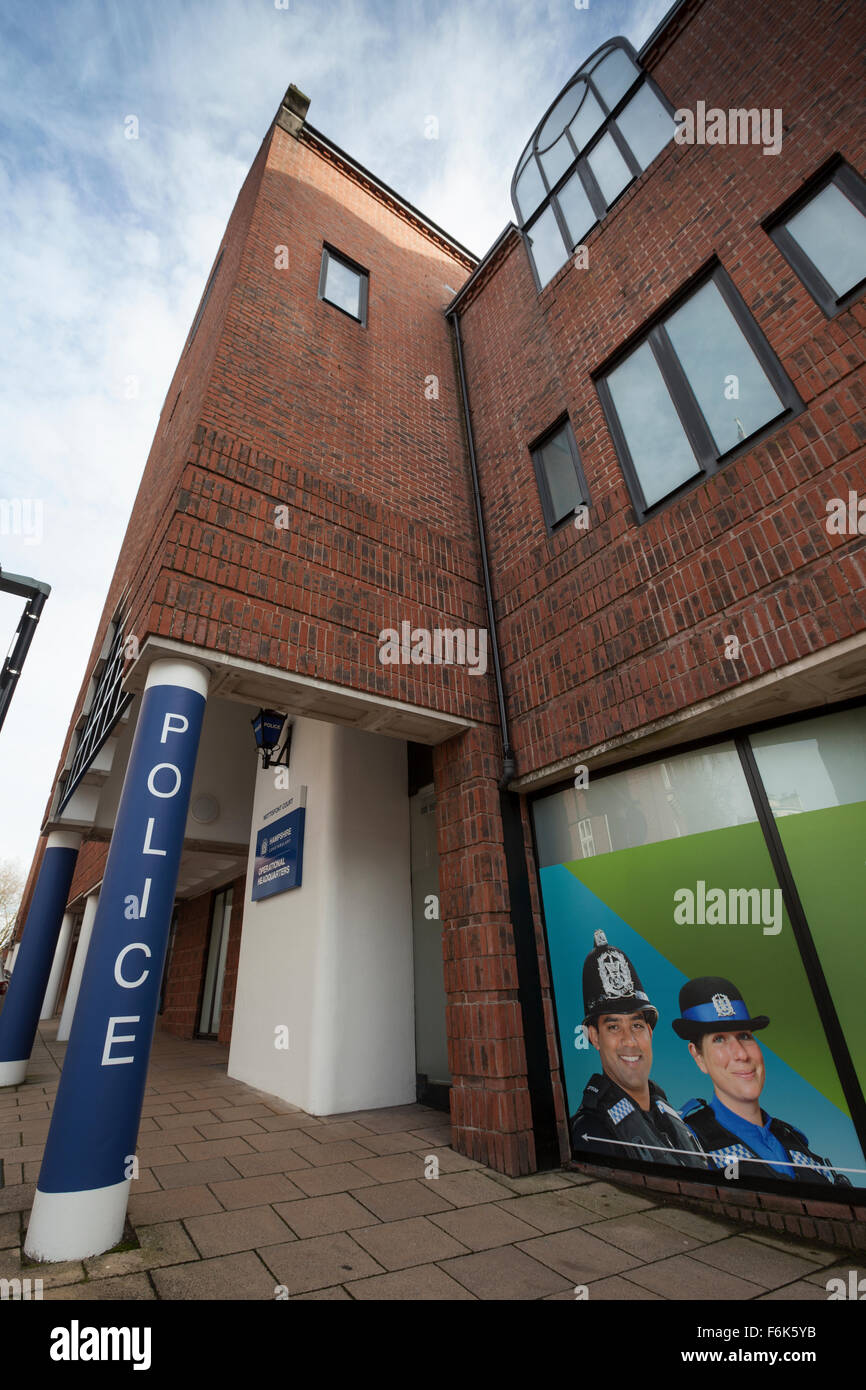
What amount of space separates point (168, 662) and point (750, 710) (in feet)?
12.7

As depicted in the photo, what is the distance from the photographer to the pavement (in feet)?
8.71

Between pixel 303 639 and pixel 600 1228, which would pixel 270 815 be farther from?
pixel 600 1228

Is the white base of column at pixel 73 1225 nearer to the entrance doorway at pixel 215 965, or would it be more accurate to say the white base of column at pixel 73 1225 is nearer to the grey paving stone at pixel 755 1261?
the grey paving stone at pixel 755 1261

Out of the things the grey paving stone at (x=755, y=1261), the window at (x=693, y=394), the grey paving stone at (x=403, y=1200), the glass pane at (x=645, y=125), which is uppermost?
the glass pane at (x=645, y=125)

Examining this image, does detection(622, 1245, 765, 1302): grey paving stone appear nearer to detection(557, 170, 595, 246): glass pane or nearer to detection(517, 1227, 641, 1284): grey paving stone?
detection(517, 1227, 641, 1284): grey paving stone

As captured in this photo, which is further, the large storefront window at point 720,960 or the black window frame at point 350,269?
the black window frame at point 350,269

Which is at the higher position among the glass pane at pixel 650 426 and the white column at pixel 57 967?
the glass pane at pixel 650 426

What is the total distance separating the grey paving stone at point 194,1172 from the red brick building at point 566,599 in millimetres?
1554

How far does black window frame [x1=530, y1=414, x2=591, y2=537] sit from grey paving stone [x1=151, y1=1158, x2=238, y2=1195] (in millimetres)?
5607

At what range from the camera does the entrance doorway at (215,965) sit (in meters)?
11.6

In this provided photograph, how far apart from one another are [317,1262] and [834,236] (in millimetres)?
7033

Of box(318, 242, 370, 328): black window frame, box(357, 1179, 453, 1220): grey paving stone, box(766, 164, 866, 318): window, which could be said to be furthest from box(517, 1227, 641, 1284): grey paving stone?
box(318, 242, 370, 328): black window frame

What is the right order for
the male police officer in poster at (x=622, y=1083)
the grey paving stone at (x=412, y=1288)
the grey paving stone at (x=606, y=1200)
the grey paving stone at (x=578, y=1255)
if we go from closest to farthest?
the grey paving stone at (x=412, y=1288)
the grey paving stone at (x=578, y=1255)
the grey paving stone at (x=606, y=1200)
the male police officer in poster at (x=622, y=1083)

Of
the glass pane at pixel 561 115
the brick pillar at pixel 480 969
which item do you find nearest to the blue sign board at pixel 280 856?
the brick pillar at pixel 480 969
